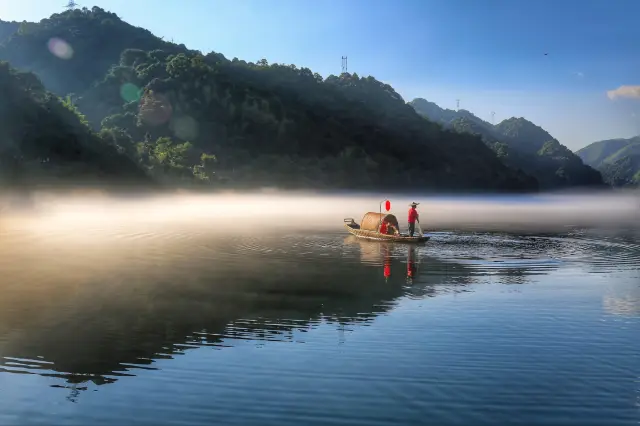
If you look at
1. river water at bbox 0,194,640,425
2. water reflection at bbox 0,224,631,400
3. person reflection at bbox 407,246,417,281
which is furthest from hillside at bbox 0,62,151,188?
person reflection at bbox 407,246,417,281

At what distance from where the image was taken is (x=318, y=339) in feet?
57.1

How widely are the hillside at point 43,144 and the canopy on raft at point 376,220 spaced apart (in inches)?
2914

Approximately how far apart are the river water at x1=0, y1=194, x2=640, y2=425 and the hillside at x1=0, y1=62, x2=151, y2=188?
80066mm

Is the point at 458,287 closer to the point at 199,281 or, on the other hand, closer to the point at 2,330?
the point at 199,281

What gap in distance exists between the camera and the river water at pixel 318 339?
12.1 metres

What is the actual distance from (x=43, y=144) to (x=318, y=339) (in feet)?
377

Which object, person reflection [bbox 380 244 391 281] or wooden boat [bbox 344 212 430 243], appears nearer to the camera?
person reflection [bbox 380 244 391 281]

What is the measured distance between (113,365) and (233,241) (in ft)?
103

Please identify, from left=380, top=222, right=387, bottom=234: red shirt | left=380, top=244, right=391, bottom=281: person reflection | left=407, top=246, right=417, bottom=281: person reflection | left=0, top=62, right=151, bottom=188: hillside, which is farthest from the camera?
A: left=0, top=62, right=151, bottom=188: hillside

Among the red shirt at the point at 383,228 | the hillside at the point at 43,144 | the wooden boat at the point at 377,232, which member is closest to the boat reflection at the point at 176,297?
the wooden boat at the point at 377,232

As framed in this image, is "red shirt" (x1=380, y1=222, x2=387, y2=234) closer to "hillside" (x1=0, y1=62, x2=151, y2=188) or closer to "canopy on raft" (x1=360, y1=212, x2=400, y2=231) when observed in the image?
"canopy on raft" (x1=360, y1=212, x2=400, y2=231)

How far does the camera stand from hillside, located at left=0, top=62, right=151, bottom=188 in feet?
354

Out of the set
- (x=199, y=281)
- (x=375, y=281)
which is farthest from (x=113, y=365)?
(x=375, y=281)

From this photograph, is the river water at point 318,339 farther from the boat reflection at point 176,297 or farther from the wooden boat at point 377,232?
the wooden boat at point 377,232
